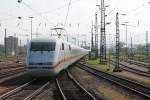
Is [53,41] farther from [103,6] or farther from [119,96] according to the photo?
[103,6]

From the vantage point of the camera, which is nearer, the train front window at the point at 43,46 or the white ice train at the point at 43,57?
the white ice train at the point at 43,57

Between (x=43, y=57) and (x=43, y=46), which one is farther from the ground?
(x=43, y=46)

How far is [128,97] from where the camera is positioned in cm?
1794

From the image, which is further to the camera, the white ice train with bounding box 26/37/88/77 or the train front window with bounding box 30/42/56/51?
the train front window with bounding box 30/42/56/51

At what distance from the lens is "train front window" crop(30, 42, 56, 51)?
25.7m

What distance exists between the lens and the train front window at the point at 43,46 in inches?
1010

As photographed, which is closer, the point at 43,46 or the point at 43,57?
the point at 43,57

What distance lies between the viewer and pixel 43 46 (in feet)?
84.8

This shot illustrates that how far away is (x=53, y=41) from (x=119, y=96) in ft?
30.7

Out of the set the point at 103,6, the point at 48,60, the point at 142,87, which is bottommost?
the point at 142,87

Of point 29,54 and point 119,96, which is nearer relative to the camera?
point 119,96

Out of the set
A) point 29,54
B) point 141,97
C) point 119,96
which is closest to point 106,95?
point 119,96

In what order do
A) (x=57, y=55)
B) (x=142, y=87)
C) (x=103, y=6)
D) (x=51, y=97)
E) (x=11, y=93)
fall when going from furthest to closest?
(x=103, y=6) → (x=57, y=55) → (x=142, y=87) → (x=11, y=93) → (x=51, y=97)

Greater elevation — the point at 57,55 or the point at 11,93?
the point at 57,55
